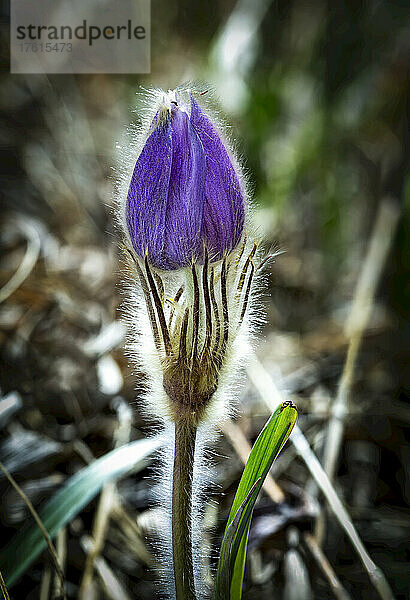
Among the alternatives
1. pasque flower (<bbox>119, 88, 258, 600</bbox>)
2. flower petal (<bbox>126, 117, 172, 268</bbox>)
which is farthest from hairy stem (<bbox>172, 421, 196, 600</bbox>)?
flower petal (<bbox>126, 117, 172, 268</bbox>)

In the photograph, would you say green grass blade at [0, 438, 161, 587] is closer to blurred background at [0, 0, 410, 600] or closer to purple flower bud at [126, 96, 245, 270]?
blurred background at [0, 0, 410, 600]

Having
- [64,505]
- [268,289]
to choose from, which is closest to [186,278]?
[64,505]

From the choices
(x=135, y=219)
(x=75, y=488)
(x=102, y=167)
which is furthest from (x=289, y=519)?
(x=102, y=167)

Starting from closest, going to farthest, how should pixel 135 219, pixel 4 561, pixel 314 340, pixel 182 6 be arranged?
pixel 135 219, pixel 4 561, pixel 182 6, pixel 314 340

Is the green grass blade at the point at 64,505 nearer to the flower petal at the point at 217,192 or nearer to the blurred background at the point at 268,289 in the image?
the blurred background at the point at 268,289

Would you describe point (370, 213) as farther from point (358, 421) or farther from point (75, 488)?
point (75, 488)

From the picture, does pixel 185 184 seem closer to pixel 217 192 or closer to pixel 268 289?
pixel 217 192
